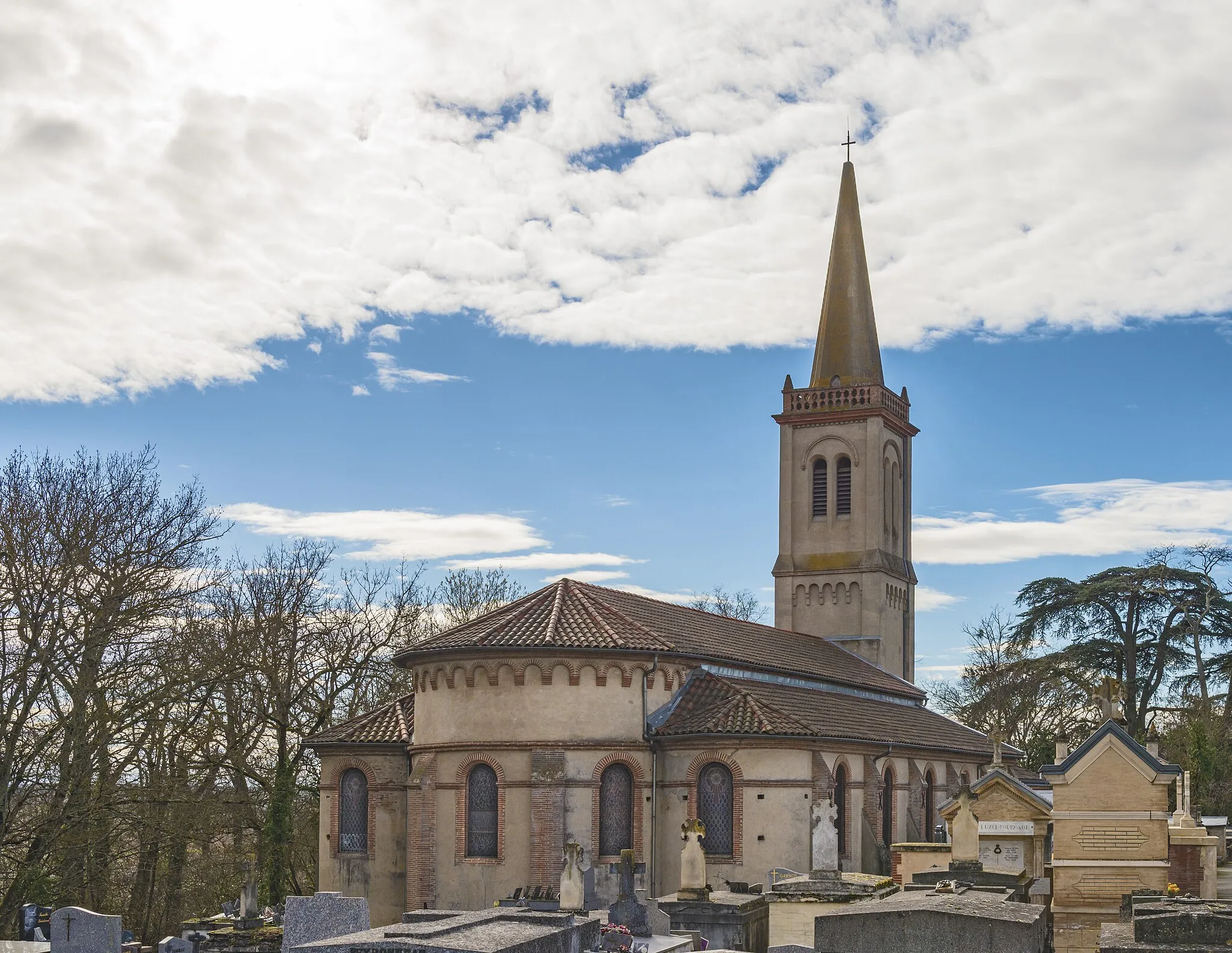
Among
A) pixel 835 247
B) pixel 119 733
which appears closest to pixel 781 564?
pixel 835 247

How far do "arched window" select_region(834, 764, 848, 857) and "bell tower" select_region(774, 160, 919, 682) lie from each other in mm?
14757

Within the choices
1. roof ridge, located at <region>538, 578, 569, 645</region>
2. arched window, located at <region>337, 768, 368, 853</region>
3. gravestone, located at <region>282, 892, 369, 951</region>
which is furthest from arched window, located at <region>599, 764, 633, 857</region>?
gravestone, located at <region>282, 892, 369, 951</region>

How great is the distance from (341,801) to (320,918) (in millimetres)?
→ 20821

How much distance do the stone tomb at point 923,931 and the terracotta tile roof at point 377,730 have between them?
25.5m

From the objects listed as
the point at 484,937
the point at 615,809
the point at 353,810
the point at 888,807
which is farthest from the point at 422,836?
the point at 484,937

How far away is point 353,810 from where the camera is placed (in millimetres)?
37094

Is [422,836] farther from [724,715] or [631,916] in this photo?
[631,916]

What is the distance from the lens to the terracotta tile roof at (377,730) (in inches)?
1458

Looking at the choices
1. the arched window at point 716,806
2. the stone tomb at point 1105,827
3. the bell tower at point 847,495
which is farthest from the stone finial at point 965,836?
the bell tower at point 847,495

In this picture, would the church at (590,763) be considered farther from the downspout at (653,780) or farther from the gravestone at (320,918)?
the gravestone at (320,918)

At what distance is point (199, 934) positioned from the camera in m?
Answer: 19.7

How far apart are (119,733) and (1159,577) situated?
36.7 metres

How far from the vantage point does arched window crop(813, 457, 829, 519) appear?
53.2m

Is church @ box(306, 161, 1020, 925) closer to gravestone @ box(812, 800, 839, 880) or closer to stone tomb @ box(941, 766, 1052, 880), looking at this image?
gravestone @ box(812, 800, 839, 880)
